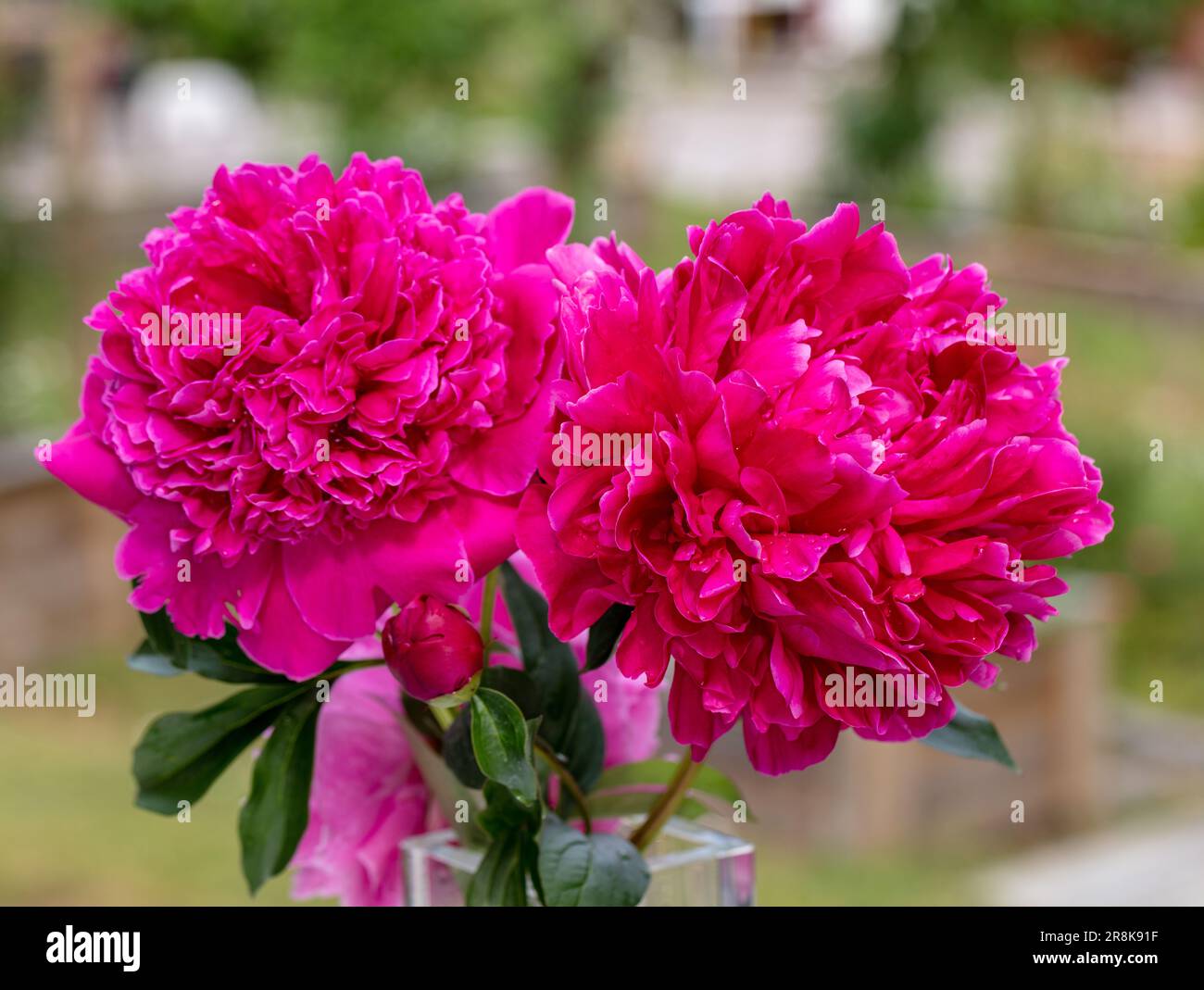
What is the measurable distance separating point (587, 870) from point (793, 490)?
0.13 m

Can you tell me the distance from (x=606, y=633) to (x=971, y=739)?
Result: 13 cm

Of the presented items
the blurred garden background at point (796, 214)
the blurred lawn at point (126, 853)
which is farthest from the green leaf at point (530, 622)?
the blurred lawn at point (126, 853)

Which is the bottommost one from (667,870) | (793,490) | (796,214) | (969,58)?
(667,870)

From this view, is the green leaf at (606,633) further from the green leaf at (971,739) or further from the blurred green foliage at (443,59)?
the blurred green foliage at (443,59)

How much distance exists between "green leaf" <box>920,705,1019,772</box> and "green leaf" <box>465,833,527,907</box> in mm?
127

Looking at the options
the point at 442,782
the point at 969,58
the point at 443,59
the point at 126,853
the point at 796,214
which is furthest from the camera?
the point at 796,214

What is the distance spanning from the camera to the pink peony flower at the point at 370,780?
0.49 meters

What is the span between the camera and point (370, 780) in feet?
1.62

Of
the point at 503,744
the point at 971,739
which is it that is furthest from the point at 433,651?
the point at 971,739

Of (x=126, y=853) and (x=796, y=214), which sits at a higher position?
(x=796, y=214)

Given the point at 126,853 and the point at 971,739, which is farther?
the point at 126,853

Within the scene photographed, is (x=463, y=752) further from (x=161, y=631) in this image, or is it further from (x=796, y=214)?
(x=796, y=214)

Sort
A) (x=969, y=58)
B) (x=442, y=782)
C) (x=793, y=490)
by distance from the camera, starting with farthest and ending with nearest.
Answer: (x=969, y=58) → (x=442, y=782) → (x=793, y=490)

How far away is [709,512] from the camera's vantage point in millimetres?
367
